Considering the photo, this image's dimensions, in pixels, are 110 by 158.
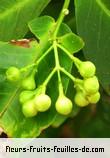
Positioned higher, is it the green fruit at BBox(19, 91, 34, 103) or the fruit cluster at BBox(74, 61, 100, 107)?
the green fruit at BBox(19, 91, 34, 103)

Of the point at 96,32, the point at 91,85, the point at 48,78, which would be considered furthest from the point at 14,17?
the point at 91,85

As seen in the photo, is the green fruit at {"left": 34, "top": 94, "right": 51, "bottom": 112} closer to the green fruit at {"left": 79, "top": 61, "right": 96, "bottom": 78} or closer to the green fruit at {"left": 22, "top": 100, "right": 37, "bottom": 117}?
the green fruit at {"left": 22, "top": 100, "right": 37, "bottom": 117}

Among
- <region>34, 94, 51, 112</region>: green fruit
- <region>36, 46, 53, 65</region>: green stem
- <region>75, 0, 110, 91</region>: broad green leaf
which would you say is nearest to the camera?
<region>34, 94, 51, 112</region>: green fruit

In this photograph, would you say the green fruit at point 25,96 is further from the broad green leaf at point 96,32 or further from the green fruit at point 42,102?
the broad green leaf at point 96,32

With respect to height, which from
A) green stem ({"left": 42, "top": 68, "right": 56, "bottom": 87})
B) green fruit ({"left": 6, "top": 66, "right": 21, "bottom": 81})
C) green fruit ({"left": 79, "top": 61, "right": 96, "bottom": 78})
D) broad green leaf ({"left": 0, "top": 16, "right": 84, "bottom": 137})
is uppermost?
green fruit ({"left": 6, "top": 66, "right": 21, "bottom": 81})

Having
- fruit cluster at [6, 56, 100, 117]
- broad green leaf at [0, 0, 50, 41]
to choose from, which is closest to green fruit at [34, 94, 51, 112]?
fruit cluster at [6, 56, 100, 117]

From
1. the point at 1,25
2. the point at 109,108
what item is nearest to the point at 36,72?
the point at 1,25

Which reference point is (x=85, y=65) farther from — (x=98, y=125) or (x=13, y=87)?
(x=98, y=125)
